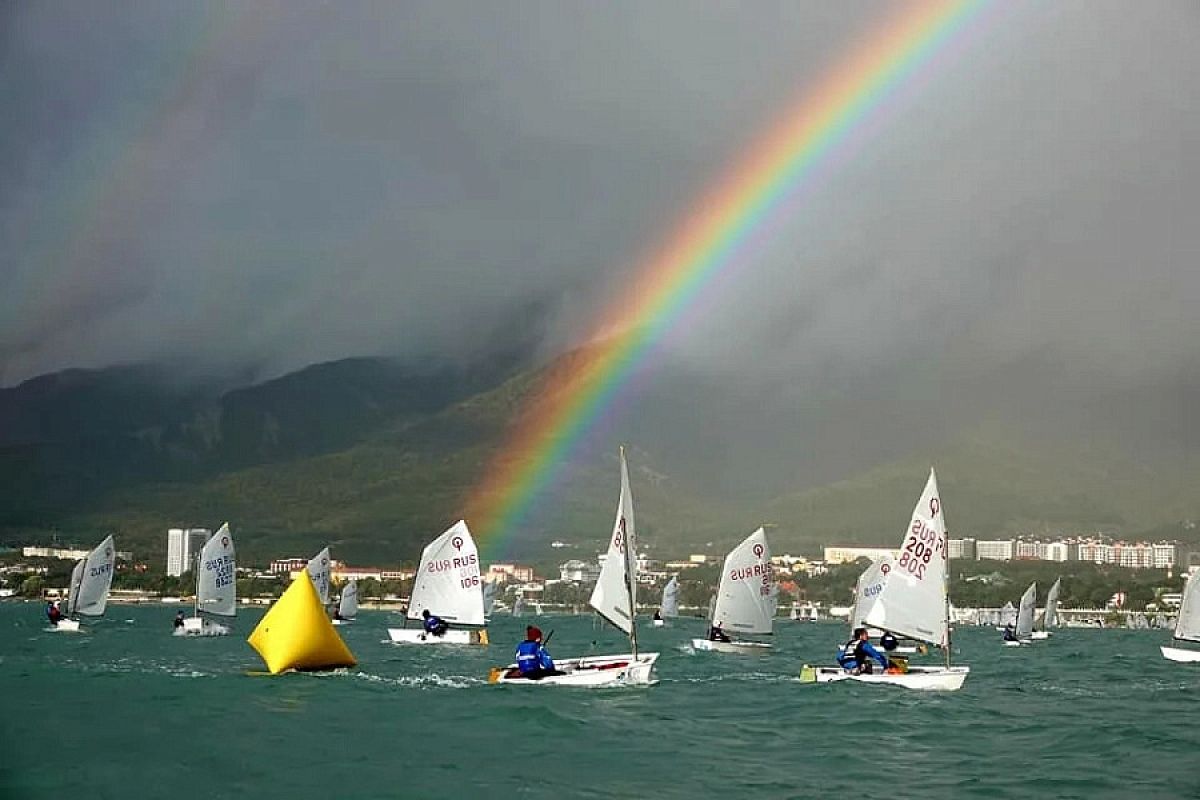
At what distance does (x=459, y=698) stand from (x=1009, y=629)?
89.2m

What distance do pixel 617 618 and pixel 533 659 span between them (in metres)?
5.37

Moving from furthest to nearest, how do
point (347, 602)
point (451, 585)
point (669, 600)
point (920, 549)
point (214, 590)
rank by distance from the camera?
point (669, 600), point (347, 602), point (214, 590), point (451, 585), point (920, 549)

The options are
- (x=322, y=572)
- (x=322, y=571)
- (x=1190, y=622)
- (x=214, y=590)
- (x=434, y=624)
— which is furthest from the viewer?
(x=322, y=572)

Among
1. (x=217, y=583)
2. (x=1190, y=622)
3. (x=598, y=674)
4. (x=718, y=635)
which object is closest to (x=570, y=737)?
(x=598, y=674)

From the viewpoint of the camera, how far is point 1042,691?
2461 inches

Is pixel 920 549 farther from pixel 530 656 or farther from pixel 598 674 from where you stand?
pixel 530 656

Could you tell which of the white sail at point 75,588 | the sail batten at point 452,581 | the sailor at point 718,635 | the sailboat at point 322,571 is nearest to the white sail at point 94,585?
the white sail at point 75,588

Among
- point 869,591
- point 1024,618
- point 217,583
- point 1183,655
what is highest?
point 217,583

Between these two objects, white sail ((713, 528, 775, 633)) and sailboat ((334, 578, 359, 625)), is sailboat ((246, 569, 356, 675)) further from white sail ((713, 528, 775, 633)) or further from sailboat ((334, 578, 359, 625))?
sailboat ((334, 578, 359, 625))

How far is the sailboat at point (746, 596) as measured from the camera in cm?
8562

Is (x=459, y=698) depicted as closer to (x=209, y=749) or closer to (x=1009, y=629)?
(x=209, y=749)

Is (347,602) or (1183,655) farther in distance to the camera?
(347,602)

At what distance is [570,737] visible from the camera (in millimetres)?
42219

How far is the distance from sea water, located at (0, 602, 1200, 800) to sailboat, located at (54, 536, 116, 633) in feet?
159
